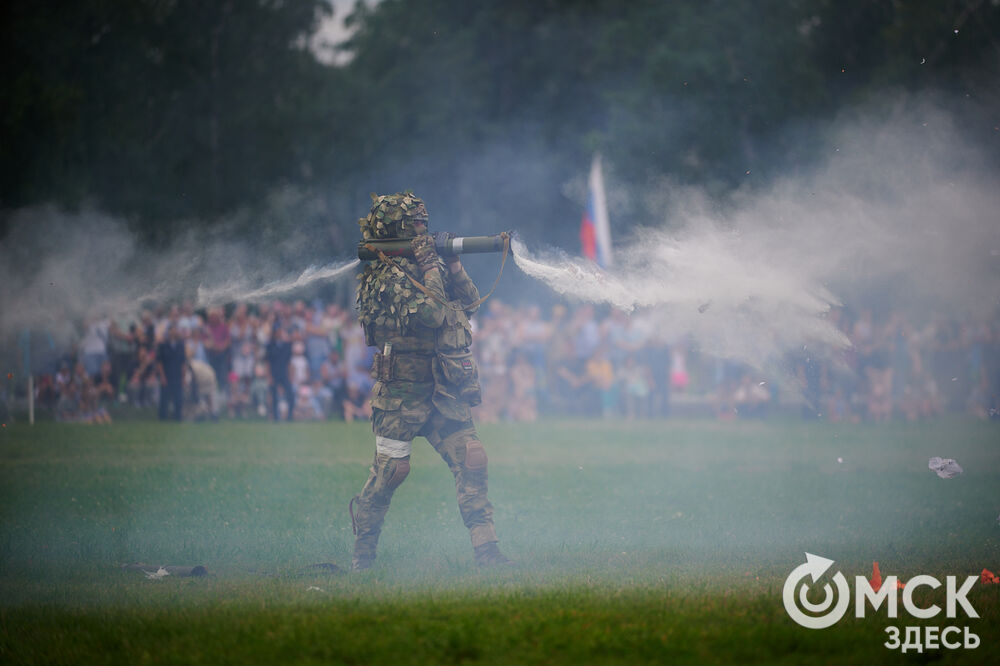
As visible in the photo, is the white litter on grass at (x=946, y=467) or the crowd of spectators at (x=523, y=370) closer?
the white litter on grass at (x=946, y=467)

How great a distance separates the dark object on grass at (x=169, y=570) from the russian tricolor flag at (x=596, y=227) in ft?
55.7

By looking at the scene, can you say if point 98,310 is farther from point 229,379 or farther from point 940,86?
point 940,86

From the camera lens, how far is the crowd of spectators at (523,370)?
67.2 ft

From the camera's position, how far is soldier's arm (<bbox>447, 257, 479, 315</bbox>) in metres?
9.00

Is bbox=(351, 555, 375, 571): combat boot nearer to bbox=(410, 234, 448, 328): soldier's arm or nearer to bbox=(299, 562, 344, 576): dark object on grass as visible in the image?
bbox=(299, 562, 344, 576): dark object on grass

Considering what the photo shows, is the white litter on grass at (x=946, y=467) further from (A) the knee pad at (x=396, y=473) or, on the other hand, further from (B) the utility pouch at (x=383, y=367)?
(B) the utility pouch at (x=383, y=367)

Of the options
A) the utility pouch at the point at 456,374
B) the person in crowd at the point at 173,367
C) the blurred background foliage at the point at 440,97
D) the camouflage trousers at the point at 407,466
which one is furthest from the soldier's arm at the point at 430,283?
the blurred background foliage at the point at 440,97

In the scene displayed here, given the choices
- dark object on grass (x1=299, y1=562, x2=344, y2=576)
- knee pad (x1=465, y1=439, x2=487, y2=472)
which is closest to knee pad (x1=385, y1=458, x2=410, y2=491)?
knee pad (x1=465, y1=439, x2=487, y2=472)

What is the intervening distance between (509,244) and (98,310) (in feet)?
29.5

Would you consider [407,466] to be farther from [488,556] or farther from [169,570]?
[169,570]

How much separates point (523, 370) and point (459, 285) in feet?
45.5

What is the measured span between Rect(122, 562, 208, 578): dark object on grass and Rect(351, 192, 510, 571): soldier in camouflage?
4.19 feet

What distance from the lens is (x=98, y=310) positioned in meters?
15.9

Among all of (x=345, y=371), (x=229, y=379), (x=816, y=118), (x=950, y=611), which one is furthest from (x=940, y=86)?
(x=950, y=611)
